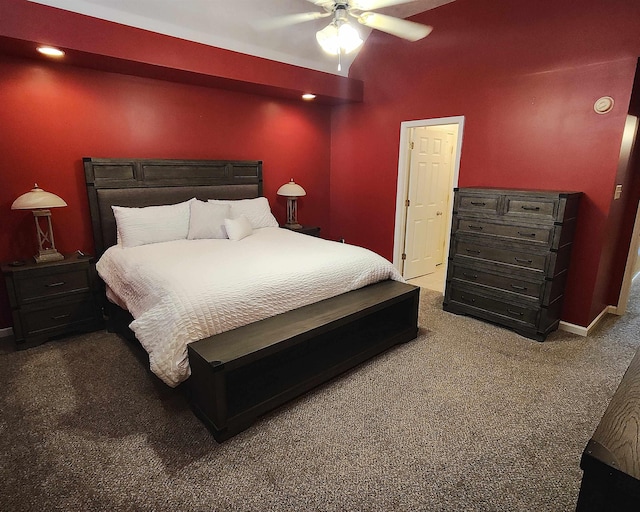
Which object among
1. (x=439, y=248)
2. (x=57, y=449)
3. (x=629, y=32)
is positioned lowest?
(x=57, y=449)

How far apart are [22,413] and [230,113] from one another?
336 centimetres

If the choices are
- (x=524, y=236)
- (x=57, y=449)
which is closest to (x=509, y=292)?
(x=524, y=236)

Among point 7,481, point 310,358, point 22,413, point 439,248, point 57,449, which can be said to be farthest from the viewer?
point 439,248

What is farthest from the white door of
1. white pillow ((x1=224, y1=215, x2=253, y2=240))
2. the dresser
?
white pillow ((x1=224, y1=215, x2=253, y2=240))

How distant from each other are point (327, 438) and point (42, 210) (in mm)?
2956

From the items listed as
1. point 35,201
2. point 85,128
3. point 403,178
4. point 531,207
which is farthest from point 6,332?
point 531,207

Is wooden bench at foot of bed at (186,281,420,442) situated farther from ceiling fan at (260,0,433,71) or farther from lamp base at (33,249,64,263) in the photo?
lamp base at (33,249,64,263)

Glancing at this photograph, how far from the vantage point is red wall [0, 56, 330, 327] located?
3043mm

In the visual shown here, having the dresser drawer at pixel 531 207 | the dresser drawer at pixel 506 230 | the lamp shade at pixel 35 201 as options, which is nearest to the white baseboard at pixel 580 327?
the dresser drawer at pixel 506 230

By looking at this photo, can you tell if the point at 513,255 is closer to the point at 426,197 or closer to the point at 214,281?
the point at 426,197

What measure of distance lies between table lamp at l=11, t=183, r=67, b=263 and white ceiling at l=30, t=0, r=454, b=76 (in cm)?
138

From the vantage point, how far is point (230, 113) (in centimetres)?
422

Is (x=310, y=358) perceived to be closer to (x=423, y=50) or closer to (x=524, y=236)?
(x=524, y=236)

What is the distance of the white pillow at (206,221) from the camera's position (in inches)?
143
